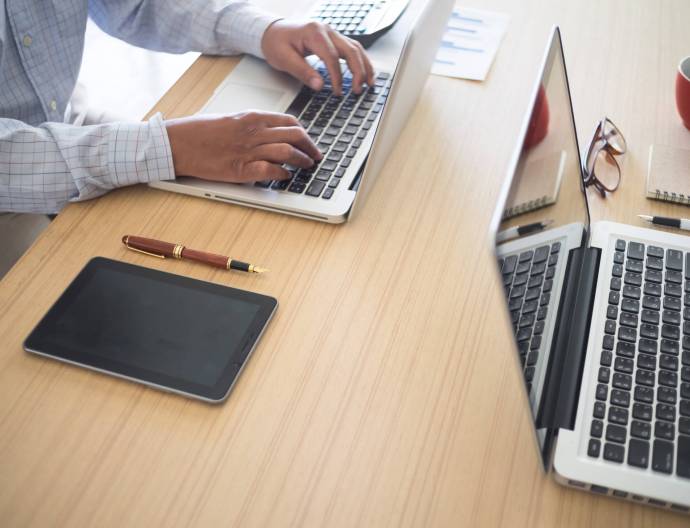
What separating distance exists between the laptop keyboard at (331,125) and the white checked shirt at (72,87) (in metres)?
0.15

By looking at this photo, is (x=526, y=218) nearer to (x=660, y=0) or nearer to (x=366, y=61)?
(x=366, y=61)

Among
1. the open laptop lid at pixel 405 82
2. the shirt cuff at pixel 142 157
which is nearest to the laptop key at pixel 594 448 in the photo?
the open laptop lid at pixel 405 82

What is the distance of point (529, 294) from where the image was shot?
2.33ft

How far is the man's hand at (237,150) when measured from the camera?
2.96 ft

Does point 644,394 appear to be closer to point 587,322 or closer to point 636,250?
point 587,322

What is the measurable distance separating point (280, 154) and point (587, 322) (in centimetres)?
45

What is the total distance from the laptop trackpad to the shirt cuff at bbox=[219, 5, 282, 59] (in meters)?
0.03

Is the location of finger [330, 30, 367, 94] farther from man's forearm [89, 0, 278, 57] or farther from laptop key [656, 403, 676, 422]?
laptop key [656, 403, 676, 422]

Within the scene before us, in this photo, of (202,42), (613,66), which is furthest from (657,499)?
(202,42)

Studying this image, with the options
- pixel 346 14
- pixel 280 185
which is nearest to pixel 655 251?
pixel 280 185

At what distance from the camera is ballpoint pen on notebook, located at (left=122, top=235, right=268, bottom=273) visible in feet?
2.68

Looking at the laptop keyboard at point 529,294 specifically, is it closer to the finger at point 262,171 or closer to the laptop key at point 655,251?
the laptop key at point 655,251

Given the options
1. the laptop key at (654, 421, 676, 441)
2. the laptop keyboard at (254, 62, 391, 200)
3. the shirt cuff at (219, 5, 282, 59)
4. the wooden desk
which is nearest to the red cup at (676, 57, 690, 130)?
the wooden desk

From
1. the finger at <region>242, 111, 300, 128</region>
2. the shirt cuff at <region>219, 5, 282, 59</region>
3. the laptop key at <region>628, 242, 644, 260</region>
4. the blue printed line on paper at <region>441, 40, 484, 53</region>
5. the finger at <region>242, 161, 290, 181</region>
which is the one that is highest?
the blue printed line on paper at <region>441, 40, 484, 53</region>
